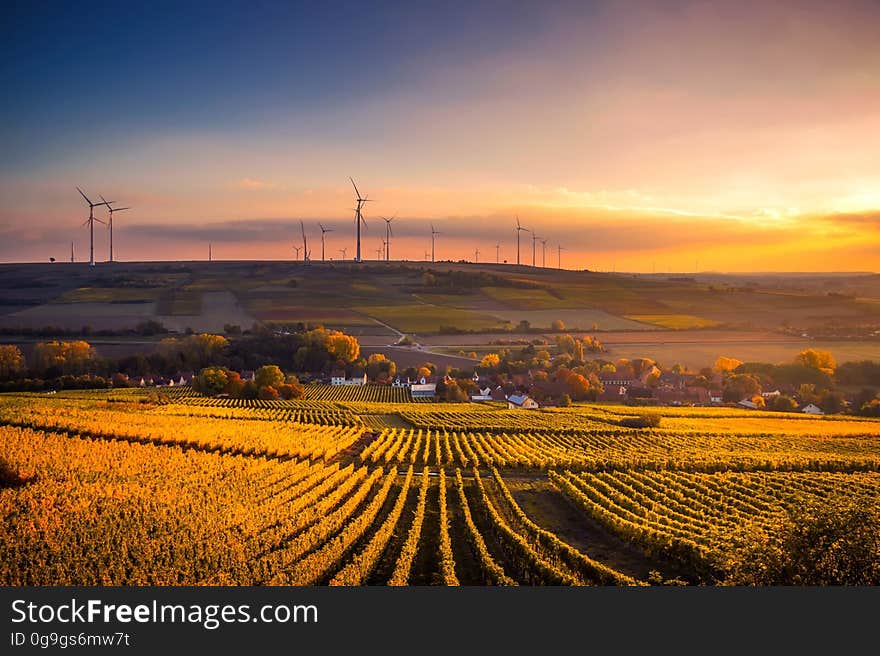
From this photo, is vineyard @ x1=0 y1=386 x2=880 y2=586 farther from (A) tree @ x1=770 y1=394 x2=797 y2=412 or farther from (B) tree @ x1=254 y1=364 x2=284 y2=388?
(B) tree @ x1=254 y1=364 x2=284 y2=388

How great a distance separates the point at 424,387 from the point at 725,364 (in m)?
24.6

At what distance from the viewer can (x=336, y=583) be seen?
8.84m

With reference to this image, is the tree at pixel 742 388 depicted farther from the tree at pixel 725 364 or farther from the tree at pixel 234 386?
the tree at pixel 234 386

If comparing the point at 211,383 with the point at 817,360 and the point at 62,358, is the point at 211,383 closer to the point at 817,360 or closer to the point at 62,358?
the point at 62,358

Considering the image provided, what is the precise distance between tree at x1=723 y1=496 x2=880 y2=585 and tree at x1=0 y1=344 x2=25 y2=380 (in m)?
47.1

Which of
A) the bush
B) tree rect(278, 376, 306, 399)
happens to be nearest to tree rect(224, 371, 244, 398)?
tree rect(278, 376, 306, 399)

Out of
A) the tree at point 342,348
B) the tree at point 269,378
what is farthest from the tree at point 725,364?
the tree at point 269,378

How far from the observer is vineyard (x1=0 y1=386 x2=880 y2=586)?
9.40 m

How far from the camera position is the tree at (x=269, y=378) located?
46.1m

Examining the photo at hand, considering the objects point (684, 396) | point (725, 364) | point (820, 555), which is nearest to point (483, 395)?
point (684, 396)

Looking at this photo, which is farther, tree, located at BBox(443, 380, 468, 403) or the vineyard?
tree, located at BBox(443, 380, 468, 403)

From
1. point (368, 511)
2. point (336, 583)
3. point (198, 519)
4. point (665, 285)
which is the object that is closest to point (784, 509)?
point (368, 511)

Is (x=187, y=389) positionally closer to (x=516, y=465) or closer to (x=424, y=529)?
(x=516, y=465)

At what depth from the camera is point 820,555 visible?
8648 mm
